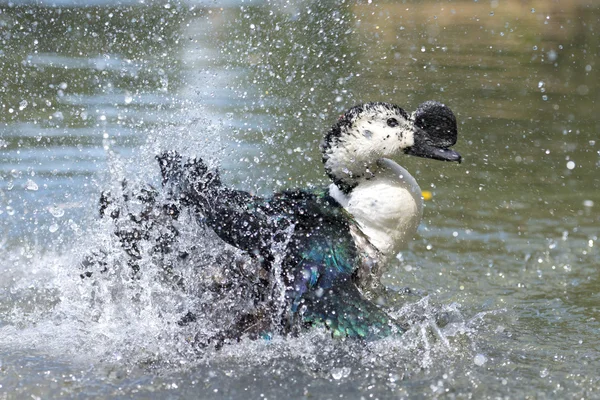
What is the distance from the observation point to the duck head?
4.50 m

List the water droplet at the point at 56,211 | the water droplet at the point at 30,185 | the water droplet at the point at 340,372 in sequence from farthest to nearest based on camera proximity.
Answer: the water droplet at the point at 30,185 → the water droplet at the point at 56,211 → the water droplet at the point at 340,372

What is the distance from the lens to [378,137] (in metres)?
4.50

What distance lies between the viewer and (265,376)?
13.2 feet

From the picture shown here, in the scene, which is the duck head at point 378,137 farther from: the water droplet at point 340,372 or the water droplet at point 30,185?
the water droplet at point 30,185

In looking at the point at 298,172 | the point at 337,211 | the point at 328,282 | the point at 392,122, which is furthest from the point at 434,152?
the point at 298,172

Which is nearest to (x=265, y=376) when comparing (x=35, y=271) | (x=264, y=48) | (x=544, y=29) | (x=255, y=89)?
(x=35, y=271)

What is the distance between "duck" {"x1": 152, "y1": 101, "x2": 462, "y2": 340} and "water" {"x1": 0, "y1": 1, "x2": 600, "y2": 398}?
20 centimetres

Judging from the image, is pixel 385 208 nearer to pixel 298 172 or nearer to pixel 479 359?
pixel 479 359

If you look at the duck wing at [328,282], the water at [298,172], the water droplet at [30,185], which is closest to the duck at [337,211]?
the duck wing at [328,282]

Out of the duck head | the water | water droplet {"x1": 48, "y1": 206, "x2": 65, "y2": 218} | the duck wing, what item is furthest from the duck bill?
water droplet {"x1": 48, "y1": 206, "x2": 65, "y2": 218}

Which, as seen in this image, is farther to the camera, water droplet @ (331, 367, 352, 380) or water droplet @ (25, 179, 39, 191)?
water droplet @ (25, 179, 39, 191)

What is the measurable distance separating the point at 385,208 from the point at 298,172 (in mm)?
2992

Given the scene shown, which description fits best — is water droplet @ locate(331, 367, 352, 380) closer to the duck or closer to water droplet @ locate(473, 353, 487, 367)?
the duck

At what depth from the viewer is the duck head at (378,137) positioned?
4496mm
